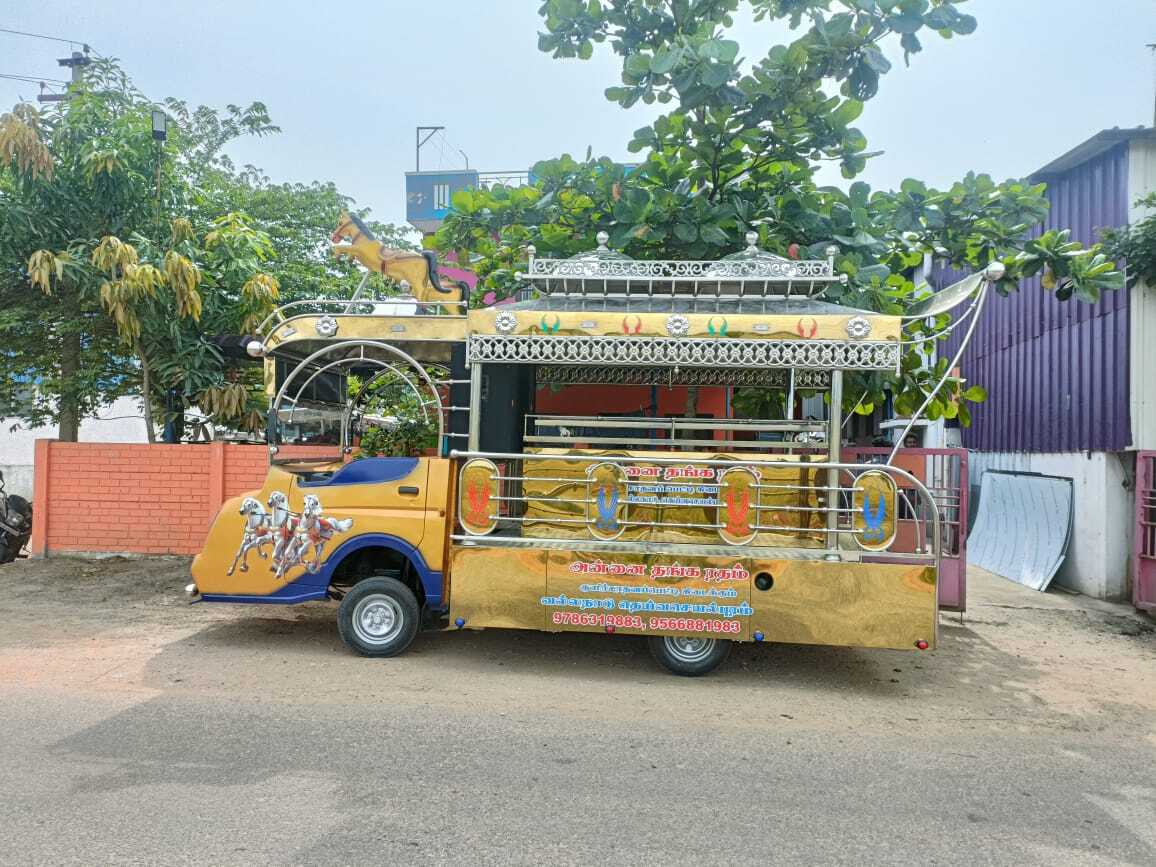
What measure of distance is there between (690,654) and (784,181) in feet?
16.0

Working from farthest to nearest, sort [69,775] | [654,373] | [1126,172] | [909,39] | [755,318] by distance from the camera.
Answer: [1126,172]
[654,373]
[909,39]
[755,318]
[69,775]

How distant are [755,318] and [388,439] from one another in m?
3.93

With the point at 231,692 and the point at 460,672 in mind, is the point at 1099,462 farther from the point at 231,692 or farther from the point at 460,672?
the point at 231,692

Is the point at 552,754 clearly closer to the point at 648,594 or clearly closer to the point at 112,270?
the point at 648,594

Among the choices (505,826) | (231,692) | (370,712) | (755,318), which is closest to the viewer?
(505,826)

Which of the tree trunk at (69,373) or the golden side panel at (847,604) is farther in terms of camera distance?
the tree trunk at (69,373)

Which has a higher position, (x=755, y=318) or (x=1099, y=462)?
(x=755, y=318)

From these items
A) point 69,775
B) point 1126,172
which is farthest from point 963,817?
point 1126,172

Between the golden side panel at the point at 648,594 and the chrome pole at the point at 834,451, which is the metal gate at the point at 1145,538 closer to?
the chrome pole at the point at 834,451

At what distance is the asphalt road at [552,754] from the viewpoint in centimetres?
353

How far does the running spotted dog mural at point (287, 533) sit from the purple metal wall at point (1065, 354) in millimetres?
8791

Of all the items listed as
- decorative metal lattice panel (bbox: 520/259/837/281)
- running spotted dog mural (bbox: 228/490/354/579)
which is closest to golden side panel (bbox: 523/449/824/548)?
decorative metal lattice panel (bbox: 520/259/837/281)

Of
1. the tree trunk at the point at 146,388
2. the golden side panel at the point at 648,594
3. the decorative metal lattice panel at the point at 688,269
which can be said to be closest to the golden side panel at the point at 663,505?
the golden side panel at the point at 648,594

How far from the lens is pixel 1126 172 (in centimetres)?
980
